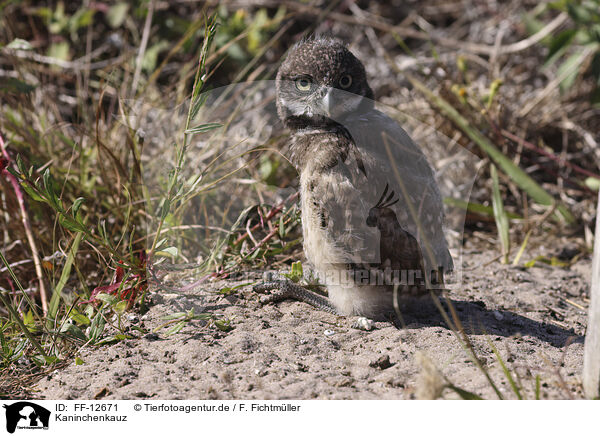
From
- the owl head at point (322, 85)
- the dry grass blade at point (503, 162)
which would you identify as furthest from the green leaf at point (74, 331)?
the dry grass blade at point (503, 162)

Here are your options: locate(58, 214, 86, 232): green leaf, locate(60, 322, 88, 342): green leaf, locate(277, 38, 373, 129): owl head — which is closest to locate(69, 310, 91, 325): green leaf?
locate(60, 322, 88, 342): green leaf

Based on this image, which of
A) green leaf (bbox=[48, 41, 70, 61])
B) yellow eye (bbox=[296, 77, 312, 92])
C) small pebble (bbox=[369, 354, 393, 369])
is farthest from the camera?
green leaf (bbox=[48, 41, 70, 61])

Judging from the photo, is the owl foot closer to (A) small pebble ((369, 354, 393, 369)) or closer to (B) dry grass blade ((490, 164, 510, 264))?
(A) small pebble ((369, 354, 393, 369))

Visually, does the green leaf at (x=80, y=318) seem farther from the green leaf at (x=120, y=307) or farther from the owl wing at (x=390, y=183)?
the owl wing at (x=390, y=183)

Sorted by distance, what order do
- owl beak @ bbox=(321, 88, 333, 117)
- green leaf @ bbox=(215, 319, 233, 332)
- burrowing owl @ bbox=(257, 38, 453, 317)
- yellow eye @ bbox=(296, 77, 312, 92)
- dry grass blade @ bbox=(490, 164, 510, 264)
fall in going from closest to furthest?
green leaf @ bbox=(215, 319, 233, 332), burrowing owl @ bbox=(257, 38, 453, 317), owl beak @ bbox=(321, 88, 333, 117), yellow eye @ bbox=(296, 77, 312, 92), dry grass blade @ bbox=(490, 164, 510, 264)

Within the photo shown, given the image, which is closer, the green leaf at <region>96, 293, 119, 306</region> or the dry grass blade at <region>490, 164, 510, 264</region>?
the green leaf at <region>96, 293, 119, 306</region>

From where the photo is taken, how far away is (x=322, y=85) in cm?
270

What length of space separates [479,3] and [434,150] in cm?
244

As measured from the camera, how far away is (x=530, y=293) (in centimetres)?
313

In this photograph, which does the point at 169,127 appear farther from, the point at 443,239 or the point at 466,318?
the point at 466,318

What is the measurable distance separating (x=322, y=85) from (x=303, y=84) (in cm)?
13

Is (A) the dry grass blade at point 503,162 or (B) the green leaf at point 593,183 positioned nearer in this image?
(A) the dry grass blade at point 503,162
